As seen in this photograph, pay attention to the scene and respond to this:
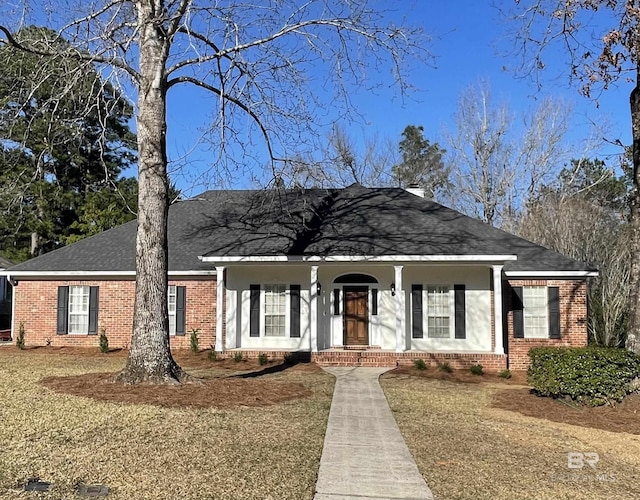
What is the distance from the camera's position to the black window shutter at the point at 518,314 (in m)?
16.3

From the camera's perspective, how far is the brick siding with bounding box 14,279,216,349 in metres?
17.2

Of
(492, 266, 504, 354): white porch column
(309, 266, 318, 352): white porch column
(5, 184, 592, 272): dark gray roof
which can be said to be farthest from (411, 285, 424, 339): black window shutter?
(309, 266, 318, 352): white porch column

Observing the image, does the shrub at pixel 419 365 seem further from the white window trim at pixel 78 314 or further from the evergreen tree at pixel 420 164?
the evergreen tree at pixel 420 164

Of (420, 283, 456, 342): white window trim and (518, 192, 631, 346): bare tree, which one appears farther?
(518, 192, 631, 346): bare tree

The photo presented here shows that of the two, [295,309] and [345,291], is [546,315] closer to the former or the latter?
[345,291]

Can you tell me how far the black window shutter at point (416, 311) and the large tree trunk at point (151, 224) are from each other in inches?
307

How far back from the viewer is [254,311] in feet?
54.9

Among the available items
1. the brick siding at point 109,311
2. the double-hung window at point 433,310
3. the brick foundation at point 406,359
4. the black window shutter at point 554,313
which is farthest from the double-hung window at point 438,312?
the brick siding at point 109,311

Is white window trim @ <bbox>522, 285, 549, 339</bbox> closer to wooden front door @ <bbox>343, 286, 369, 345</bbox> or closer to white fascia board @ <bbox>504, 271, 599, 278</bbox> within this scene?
white fascia board @ <bbox>504, 271, 599, 278</bbox>

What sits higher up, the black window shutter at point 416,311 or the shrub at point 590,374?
the black window shutter at point 416,311

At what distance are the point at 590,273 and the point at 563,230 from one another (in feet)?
26.1

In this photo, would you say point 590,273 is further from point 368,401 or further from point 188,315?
point 188,315

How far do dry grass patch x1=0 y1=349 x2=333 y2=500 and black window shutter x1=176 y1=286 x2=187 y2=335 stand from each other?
6.26 metres

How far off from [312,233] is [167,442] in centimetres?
1048
